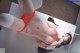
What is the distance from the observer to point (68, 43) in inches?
67.4

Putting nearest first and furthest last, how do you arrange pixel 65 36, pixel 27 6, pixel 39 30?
pixel 27 6 → pixel 39 30 → pixel 65 36

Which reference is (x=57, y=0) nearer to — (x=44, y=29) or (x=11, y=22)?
(x=44, y=29)

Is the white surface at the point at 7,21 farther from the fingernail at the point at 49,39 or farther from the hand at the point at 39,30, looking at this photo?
the fingernail at the point at 49,39

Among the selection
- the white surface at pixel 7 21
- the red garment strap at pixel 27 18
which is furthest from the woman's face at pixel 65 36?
the white surface at pixel 7 21

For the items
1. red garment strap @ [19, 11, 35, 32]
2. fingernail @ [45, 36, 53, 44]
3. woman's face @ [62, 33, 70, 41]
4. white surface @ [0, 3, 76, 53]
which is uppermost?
red garment strap @ [19, 11, 35, 32]

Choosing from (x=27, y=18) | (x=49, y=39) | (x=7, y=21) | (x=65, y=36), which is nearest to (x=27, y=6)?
(x=27, y=18)

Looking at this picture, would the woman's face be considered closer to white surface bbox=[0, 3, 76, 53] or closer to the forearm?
white surface bbox=[0, 3, 76, 53]

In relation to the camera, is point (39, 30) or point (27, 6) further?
point (39, 30)

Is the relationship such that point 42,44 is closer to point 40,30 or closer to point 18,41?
point 40,30

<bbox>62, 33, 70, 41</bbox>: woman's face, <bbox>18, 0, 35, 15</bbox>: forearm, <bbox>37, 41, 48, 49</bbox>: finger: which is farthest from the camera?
<bbox>62, 33, 70, 41</bbox>: woman's face

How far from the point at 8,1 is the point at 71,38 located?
2.75 feet

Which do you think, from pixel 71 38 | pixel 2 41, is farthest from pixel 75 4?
pixel 2 41

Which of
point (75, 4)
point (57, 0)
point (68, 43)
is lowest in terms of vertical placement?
point (68, 43)

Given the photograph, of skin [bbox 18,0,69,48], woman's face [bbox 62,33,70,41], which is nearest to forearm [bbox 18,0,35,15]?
skin [bbox 18,0,69,48]
